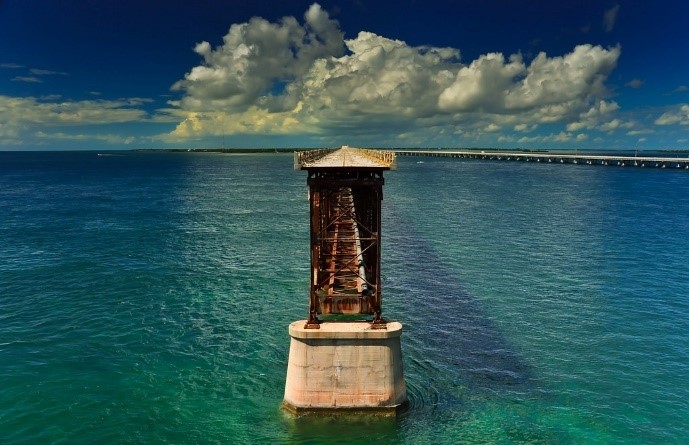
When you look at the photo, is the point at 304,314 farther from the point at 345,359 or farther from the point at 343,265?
the point at 345,359

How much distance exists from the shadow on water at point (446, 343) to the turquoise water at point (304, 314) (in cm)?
14

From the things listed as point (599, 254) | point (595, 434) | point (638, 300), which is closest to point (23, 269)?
point (595, 434)

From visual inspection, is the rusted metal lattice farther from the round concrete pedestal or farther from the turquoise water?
the turquoise water

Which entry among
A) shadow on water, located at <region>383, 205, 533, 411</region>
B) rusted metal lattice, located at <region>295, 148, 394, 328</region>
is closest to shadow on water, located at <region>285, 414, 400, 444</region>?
shadow on water, located at <region>383, 205, 533, 411</region>

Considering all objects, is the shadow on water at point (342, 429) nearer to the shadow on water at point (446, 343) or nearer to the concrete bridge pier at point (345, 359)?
the concrete bridge pier at point (345, 359)

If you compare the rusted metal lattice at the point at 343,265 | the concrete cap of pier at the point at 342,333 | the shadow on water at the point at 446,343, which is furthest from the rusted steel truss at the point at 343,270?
the shadow on water at the point at 446,343

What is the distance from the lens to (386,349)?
2312cm

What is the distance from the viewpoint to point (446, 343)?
106 ft

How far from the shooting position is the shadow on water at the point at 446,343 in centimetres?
2664

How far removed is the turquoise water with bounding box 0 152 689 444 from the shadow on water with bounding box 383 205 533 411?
145 millimetres

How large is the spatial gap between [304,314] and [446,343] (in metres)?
10.6

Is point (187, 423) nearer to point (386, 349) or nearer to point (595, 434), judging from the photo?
point (386, 349)

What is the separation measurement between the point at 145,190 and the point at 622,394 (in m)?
129

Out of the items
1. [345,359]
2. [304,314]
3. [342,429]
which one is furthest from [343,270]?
[304,314]
